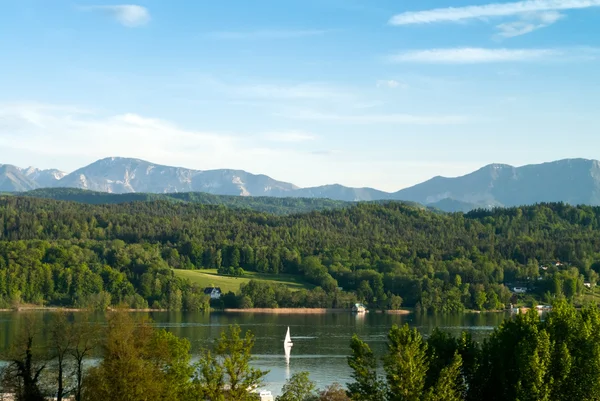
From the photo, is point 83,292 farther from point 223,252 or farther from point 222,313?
point 223,252

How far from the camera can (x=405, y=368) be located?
4247 cm

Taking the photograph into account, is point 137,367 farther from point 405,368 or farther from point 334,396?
point 334,396

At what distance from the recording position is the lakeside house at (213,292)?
158 meters

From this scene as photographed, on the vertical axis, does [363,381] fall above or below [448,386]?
below

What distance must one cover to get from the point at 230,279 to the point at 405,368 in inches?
5196

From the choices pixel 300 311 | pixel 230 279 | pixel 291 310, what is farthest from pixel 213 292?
pixel 300 311

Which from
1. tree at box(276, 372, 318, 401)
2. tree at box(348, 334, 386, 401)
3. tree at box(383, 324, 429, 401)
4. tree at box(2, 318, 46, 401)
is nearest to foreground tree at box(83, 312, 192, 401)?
tree at box(2, 318, 46, 401)

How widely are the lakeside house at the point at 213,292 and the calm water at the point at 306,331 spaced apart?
12.0 meters

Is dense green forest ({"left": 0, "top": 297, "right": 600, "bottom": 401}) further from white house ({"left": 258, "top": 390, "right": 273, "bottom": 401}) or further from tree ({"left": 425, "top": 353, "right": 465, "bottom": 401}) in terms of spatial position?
white house ({"left": 258, "top": 390, "right": 273, "bottom": 401})

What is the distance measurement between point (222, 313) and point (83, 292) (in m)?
24.1

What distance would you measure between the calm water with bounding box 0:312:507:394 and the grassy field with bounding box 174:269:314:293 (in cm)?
1797

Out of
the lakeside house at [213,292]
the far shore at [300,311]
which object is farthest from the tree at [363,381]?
the lakeside house at [213,292]

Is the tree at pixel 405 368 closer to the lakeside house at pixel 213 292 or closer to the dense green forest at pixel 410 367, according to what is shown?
the dense green forest at pixel 410 367

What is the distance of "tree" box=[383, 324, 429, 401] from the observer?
4228 centimetres
